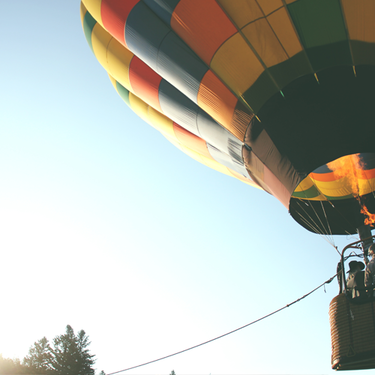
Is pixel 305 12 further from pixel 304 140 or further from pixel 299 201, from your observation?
pixel 299 201

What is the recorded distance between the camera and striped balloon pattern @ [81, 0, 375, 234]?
3.24 meters

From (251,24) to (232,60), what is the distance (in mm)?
343

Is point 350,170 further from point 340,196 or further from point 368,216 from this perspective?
point 368,216

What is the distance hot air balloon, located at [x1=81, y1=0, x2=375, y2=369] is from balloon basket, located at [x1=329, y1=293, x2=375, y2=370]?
3.1 inches

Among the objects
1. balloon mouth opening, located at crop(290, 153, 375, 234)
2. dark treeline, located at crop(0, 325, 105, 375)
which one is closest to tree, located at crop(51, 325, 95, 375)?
dark treeline, located at crop(0, 325, 105, 375)

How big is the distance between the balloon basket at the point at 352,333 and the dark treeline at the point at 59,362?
18785 millimetres

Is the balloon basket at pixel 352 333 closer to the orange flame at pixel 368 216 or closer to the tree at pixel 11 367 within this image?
the orange flame at pixel 368 216

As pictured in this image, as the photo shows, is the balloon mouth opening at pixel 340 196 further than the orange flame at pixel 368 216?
Yes

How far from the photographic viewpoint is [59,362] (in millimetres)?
19797

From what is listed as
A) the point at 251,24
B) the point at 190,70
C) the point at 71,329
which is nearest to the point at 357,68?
the point at 251,24

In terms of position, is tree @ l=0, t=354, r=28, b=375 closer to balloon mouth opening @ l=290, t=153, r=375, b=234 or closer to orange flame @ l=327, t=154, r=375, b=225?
balloon mouth opening @ l=290, t=153, r=375, b=234

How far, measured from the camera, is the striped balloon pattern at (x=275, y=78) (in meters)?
3.24

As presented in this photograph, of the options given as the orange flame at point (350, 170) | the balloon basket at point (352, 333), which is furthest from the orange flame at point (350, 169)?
the balloon basket at point (352, 333)

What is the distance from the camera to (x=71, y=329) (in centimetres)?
2373
